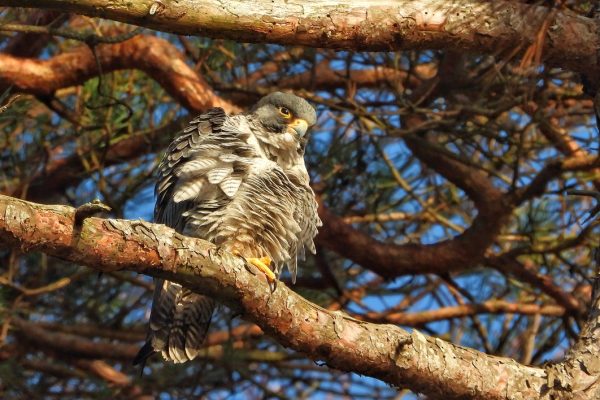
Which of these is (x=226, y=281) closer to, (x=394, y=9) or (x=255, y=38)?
(x=255, y=38)

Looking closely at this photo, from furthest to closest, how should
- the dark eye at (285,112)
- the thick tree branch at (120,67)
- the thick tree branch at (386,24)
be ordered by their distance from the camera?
the thick tree branch at (120,67) < the dark eye at (285,112) < the thick tree branch at (386,24)

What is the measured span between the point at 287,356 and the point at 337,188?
41.1 inches

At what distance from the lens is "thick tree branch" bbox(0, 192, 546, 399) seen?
2.49 meters

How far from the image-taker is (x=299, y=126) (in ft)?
13.5

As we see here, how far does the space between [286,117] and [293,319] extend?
4.74 ft

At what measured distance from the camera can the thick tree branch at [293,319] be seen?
249cm

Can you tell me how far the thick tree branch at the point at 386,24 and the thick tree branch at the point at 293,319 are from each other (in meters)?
0.86

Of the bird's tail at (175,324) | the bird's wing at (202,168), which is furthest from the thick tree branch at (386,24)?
the bird's tail at (175,324)

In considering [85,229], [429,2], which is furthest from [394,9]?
[85,229]

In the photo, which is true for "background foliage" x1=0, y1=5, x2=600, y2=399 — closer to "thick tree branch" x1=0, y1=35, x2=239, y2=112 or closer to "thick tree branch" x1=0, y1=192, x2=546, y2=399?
"thick tree branch" x1=0, y1=35, x2=239, y2=112

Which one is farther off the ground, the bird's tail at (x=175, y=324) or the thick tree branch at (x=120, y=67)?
the thick tree branch at (x=120, y=67)

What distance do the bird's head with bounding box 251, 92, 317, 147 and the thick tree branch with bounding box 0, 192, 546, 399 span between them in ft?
4.04

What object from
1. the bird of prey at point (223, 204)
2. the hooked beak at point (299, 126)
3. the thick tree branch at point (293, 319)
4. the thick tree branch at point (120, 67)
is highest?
the thick tree branch at point (120, 67)

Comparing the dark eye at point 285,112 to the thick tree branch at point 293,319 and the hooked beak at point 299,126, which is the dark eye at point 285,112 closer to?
the hooked beak at point 299,126
